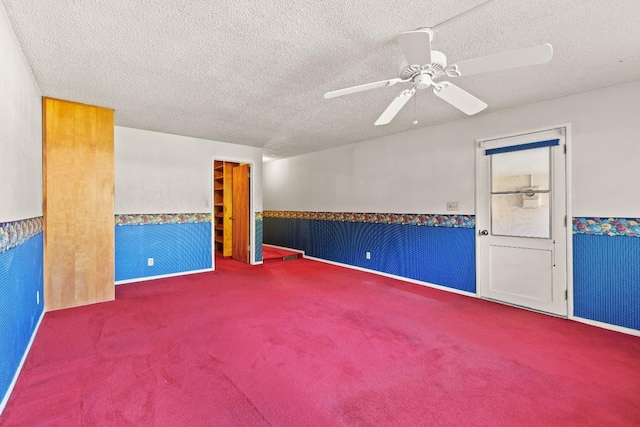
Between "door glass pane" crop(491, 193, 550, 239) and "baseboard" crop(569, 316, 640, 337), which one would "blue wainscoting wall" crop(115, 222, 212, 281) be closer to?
"door glass pane" crop(491, 193, 550, 239)

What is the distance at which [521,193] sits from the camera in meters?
3.60

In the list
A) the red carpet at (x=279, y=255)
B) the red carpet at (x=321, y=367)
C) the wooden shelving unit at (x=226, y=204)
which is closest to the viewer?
the red carpet at (x=321, y=367)

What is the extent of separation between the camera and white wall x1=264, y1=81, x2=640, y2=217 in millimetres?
2947

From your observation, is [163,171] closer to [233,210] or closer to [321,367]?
[233,210]

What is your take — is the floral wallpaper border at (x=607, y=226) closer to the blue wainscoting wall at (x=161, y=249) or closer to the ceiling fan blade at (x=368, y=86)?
the ceiling fan blade at (x=368, y=86)

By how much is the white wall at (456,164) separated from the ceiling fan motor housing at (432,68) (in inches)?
90.0

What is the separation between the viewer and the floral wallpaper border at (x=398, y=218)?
13.7 ft

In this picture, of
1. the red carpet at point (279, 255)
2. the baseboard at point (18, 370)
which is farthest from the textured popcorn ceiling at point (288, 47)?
the red carpet at point (279, 255)

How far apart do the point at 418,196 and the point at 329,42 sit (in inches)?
120

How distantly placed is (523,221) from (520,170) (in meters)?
0.61

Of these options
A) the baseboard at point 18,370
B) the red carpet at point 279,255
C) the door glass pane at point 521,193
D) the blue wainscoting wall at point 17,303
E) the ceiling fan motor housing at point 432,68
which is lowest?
the baseboard at point 18,370

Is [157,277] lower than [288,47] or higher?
lower

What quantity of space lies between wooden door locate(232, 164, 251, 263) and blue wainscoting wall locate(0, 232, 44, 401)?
337cm

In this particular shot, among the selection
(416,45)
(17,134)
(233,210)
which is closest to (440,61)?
(416,45)
